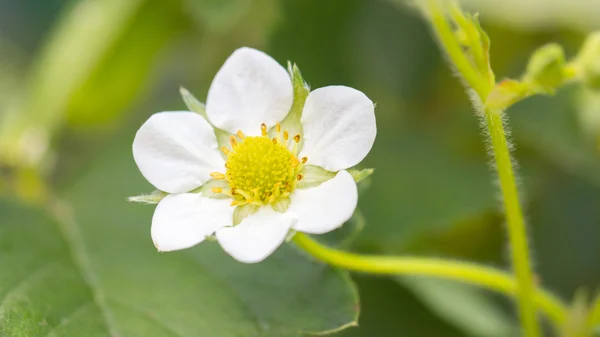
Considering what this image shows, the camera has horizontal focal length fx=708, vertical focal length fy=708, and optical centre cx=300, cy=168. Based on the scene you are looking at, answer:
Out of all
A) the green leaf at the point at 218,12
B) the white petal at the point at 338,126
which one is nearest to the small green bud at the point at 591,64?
the white petal at the point at 338,126

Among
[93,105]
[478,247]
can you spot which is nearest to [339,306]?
[478,247]

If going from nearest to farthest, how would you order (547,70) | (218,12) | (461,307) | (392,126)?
(547,70), (461,307), (218,12), (392,126)

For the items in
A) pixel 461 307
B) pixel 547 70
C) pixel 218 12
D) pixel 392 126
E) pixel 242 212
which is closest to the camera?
pixel 547 70

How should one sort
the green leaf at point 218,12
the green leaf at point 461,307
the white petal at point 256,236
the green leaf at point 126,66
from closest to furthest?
the white petal at point 256,236 < the green leaf at point 461,307 < the green leaf at point 218,12 < the green leaf at point 126,66

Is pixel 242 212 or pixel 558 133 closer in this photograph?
pixel 242 212

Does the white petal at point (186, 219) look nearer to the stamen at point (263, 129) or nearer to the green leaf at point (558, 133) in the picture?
the stamen at point (263, 129)

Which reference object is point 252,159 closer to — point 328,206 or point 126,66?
point 328,206

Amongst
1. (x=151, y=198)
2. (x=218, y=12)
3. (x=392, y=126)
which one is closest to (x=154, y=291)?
(x=151, y=198)

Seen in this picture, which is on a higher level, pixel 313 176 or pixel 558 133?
pixel 558 133
